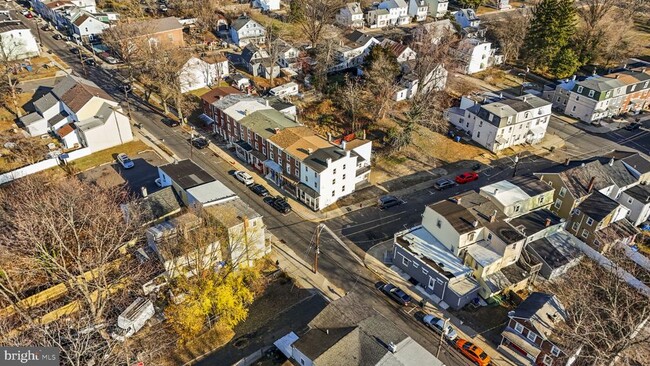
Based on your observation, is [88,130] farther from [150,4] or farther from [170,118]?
[150,4]

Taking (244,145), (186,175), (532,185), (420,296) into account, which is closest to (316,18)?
(244,145)

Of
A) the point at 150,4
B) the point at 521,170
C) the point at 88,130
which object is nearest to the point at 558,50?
the point at 521,170

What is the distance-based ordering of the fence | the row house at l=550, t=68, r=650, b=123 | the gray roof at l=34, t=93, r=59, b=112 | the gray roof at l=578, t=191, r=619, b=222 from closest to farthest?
1. the gray roof at l=578, t=191, r=619, b=222
2. the fence
3. the gray roof at l=34, t=93, r=59, b=112
4. the row house at l=550, t=68, r=650, b=123

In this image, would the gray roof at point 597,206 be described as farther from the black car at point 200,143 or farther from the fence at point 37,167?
the fence at point 37,167

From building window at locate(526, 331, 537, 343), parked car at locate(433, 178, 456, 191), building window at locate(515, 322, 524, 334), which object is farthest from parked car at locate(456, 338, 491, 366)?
parked car at locate(433, 178, 456, 191)

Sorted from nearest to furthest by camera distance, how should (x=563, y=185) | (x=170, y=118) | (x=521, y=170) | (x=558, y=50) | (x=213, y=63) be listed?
(x=563, y=185) < (x=521, y=170) < (x=170, y=118) < (x=213, y=63) < (x=558, y=50)

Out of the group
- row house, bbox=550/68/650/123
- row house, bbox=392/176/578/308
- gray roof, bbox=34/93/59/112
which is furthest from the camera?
row house, bbox=550/68/650/123

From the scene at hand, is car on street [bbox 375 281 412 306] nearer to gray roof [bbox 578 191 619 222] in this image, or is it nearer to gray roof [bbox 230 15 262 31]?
gray roof [bbox 578 191 619 222]
